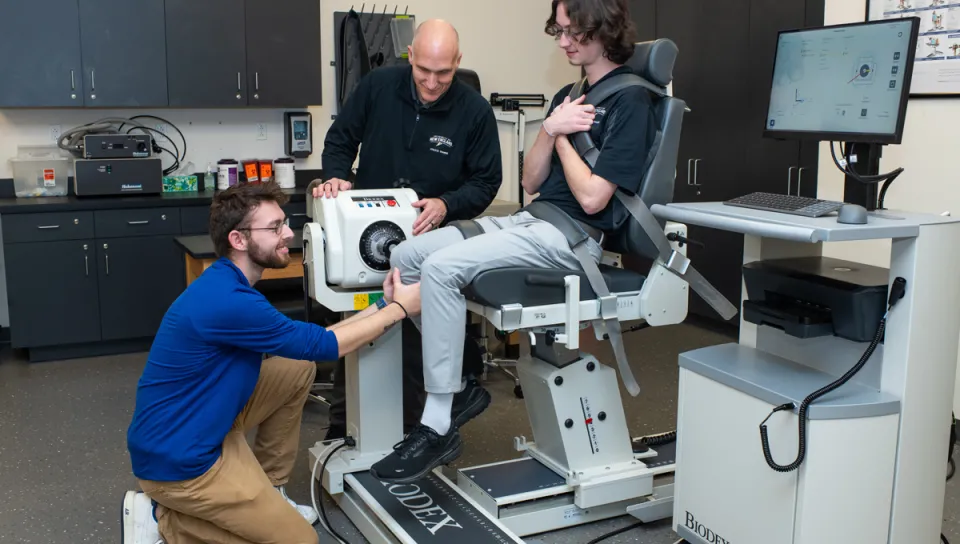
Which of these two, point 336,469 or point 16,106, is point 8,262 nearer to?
point 16,106

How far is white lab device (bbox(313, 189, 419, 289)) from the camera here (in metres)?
2.54

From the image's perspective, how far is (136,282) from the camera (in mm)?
4715

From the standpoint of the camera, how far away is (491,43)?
232 inches

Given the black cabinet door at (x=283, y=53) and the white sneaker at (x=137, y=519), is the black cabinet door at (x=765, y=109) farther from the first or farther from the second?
the white sneaker at (x=137, y=519)

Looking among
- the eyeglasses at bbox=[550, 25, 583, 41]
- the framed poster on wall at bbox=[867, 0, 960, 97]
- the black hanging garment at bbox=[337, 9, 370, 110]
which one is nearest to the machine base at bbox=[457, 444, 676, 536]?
the eyeglasses at bbox=[550, 25, 583, 41]

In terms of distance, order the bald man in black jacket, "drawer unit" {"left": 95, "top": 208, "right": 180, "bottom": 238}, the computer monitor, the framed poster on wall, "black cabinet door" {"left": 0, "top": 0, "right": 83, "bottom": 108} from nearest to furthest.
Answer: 1. the computer monitor
2. the bald man in black jacket
3. the framed poster on wall
4. "black cabinet door" {"left": 0, "top": 0, "right": 83, "bottom": 108}
5. "drawer unit" {"left": 95, "top": 208, "right": 180, "bottom": 238}

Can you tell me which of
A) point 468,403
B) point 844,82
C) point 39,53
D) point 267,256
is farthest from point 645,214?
point 39,53

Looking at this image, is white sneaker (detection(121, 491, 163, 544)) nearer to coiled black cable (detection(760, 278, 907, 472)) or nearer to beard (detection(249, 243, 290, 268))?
beard (detection(249, 243, 290, 268))

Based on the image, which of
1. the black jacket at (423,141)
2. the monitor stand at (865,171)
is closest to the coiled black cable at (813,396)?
the monitor stand at (865,171)

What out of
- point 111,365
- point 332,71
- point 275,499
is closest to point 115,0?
point 332,71

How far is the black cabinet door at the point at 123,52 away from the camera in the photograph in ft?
15.2

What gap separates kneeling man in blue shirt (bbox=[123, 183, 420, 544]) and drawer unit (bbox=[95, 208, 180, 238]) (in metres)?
2.55

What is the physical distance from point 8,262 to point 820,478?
3932 millimetres

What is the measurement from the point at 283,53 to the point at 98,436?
247cm
